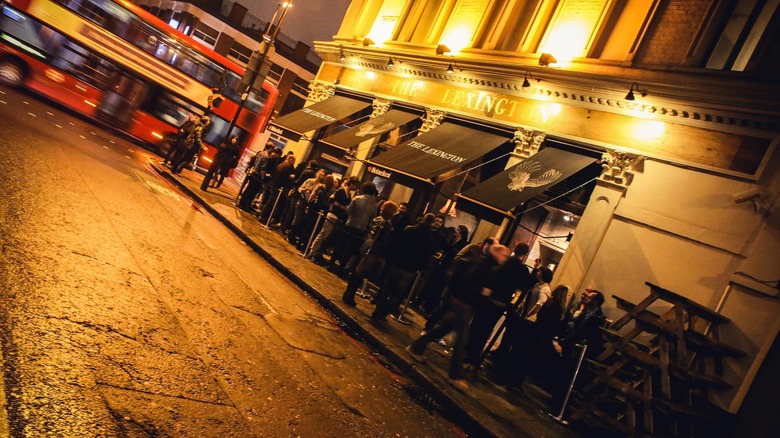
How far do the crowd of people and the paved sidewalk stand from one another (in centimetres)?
24

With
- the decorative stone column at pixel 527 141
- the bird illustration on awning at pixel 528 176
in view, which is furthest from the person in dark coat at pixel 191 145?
the bird illustration on awning at pixel 528 176

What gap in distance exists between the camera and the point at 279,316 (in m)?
6.20

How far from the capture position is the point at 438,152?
12.3m

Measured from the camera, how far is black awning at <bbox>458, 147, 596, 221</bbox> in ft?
32.2

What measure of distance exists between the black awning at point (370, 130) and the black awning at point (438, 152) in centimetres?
133

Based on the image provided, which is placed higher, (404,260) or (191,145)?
(404,260)

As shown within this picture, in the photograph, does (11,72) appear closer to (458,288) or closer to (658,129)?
(458,288)

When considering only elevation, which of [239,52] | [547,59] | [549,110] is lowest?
[549,110]

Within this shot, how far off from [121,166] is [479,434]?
1163cm

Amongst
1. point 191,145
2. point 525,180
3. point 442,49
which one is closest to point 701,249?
point 525,180

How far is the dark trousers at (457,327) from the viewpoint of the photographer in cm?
646

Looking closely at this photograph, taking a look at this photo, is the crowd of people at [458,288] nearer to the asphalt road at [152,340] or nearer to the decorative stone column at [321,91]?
the asphalt road at [152,340]

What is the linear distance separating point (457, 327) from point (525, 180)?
4961 mm

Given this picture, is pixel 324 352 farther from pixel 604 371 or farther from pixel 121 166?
pixel 121 166
